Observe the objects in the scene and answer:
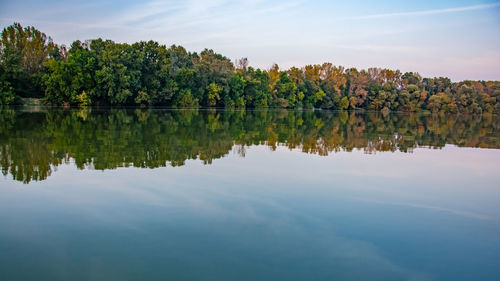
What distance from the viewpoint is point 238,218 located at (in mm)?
5324

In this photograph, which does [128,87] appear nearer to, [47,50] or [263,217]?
[47,50]

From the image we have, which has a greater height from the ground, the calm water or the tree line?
the tree line

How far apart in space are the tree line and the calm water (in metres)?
39.5

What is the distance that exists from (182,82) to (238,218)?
175 feet

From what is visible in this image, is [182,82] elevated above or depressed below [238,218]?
above

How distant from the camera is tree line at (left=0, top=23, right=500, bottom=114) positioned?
45781mm

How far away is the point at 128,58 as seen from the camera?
49.3 m

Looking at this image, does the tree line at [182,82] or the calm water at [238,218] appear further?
the tree line at [182,82]

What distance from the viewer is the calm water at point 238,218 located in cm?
393

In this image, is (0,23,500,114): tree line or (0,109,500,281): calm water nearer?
(0,109,500,281): calm water

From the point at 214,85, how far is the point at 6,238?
57.3 m

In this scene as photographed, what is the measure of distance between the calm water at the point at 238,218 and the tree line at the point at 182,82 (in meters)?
39.5

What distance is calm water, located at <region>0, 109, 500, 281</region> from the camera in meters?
3.93

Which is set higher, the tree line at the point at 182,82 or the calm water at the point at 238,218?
the tree line at the point at 182,82
